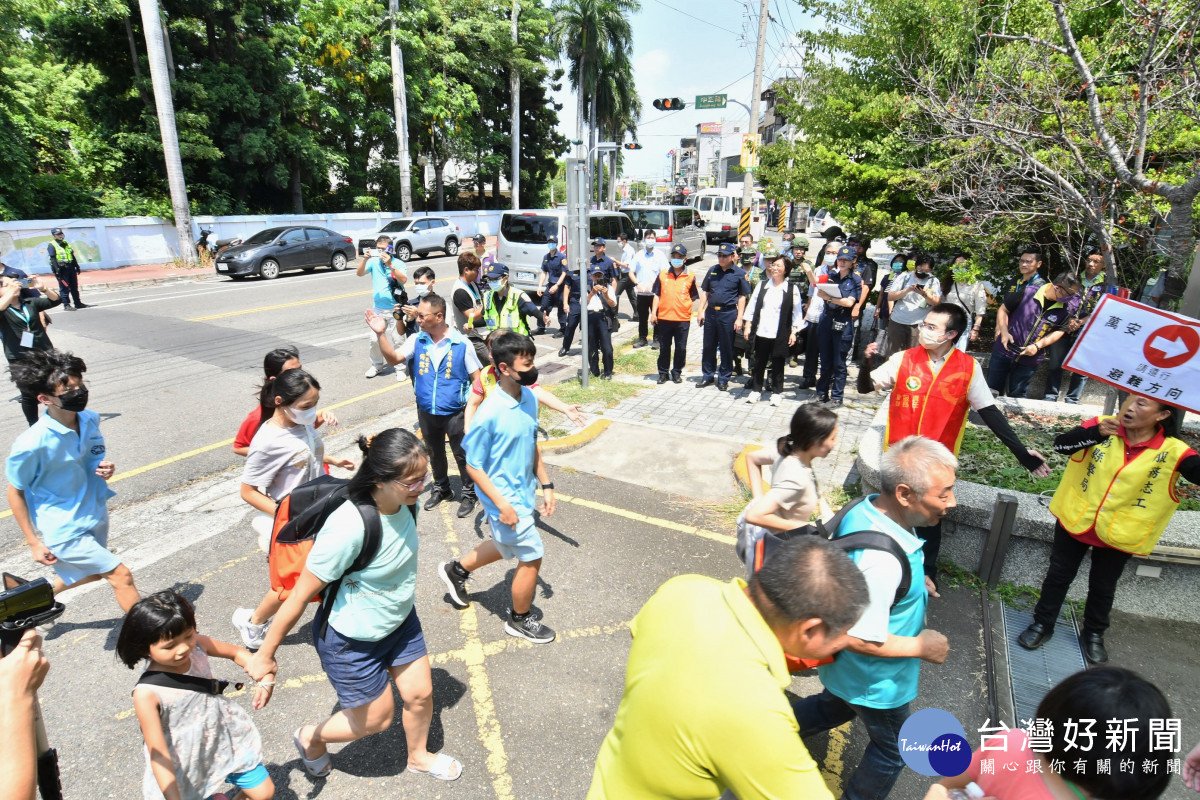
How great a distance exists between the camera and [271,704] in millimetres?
3344

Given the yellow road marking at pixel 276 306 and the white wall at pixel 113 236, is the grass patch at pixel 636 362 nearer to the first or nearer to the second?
the yellow road marking at pixel 276 306

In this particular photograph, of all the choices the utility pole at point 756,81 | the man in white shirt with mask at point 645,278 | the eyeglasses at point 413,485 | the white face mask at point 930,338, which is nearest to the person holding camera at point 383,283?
the man in white shirt with mask at point 645,278

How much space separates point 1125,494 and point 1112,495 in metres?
0.05

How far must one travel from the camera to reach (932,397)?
13.2ft

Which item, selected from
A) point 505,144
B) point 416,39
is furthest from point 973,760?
point 505,144

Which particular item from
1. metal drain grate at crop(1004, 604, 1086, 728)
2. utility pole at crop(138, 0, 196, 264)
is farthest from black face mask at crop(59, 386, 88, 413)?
utility pole at crop(138, 0, 196, 264)

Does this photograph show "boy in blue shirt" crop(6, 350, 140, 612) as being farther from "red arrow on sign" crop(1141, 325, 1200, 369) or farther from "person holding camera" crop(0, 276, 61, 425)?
"red arrow on sign" crop(1141, 325, 1200, 369)

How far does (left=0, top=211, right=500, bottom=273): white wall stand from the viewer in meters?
17.8

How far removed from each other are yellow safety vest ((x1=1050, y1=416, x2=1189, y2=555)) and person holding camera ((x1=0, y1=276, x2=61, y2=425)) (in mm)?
8564

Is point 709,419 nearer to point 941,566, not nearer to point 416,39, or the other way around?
point 941,566

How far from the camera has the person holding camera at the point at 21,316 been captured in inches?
253

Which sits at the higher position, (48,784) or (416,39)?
(416,39)

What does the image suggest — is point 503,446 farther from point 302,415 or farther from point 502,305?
point 502,305

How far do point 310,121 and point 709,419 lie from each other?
28.0m
